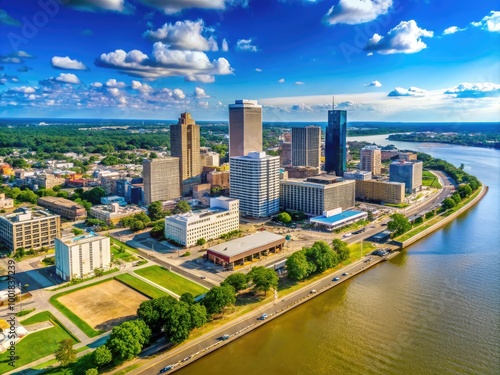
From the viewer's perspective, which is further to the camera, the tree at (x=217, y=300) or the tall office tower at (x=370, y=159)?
the tall office tower at (x=370, y=159)

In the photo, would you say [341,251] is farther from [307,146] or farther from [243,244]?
[307,146]

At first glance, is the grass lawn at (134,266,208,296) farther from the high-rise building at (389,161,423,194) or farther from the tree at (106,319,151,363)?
the high-rise building at (389,161,423,194)

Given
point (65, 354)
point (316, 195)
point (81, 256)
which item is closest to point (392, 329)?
point (65, 354)

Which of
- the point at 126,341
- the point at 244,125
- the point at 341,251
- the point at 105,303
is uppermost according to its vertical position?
the point at 244,125

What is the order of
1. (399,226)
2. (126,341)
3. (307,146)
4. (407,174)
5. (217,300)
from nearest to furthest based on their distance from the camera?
(126,341) → (217,300) → (399,226) → (407,174) → (307,146)

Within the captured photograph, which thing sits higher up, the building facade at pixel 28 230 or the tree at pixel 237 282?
the building facade at pixel 28 230

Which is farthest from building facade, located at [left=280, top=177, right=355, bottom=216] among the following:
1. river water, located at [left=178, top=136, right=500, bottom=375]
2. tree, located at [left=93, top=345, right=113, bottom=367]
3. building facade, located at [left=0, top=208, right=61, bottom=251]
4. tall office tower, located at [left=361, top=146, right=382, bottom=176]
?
tree, located at [left=93, top=345, right=113, bottom=367]

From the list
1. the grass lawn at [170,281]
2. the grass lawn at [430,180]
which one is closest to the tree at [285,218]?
the grass lawn at [170,281]

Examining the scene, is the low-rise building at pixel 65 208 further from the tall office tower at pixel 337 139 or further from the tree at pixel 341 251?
the tall office tower at pixel 337 139
